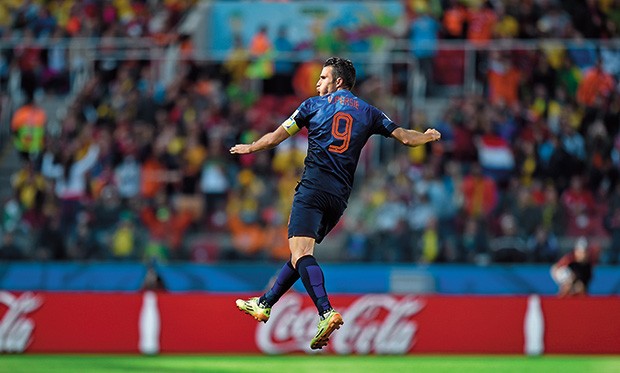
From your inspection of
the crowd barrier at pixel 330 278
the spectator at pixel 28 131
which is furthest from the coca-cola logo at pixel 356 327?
the spectator at pixel 28 131

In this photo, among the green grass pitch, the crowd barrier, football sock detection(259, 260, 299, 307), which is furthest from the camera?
the crowd barrier

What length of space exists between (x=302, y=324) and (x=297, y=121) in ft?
22.9

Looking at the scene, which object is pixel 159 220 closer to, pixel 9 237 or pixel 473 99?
pixel 9 237

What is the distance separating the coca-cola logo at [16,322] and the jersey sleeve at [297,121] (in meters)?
7.64

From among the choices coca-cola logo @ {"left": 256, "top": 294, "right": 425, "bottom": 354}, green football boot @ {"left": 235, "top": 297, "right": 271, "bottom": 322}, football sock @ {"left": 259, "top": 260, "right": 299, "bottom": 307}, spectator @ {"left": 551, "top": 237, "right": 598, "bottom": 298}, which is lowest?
coca-cola logo @ {"left": 256, "top": 294, "right": 425, "bottom": 354}

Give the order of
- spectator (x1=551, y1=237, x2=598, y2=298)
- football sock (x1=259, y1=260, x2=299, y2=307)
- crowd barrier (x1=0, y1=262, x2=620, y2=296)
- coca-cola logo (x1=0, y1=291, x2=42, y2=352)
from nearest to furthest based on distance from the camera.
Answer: football sock (x1=259, y1=260, x2=299, y2=307), coca-cola logo (x1=0, y1=291, x2=42, y2=352), spectator (x1=551, y1=237, x2=598, y2=298), crowd barrier (x1=0, y1=262, x2=620, y2=296)

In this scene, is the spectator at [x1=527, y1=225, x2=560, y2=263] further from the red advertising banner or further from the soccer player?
the soccer player

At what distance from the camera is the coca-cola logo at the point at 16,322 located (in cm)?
1639

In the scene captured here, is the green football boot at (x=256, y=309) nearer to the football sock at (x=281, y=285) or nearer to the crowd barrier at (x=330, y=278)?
the football sock at (x=281, y=285)

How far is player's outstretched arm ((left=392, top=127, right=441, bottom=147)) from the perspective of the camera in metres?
9.70

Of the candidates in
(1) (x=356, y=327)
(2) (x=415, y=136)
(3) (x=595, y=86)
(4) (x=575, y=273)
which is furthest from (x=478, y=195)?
(2) (x=415, y=136)

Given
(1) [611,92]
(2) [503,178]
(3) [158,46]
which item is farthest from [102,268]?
(1) [611,92]

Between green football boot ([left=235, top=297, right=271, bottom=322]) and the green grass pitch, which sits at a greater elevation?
green football boot ([left=235, top=297, right=271, bottom=322])

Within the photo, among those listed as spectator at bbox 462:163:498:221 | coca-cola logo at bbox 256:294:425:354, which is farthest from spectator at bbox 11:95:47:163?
spectator at bbox 462:163:498:221
